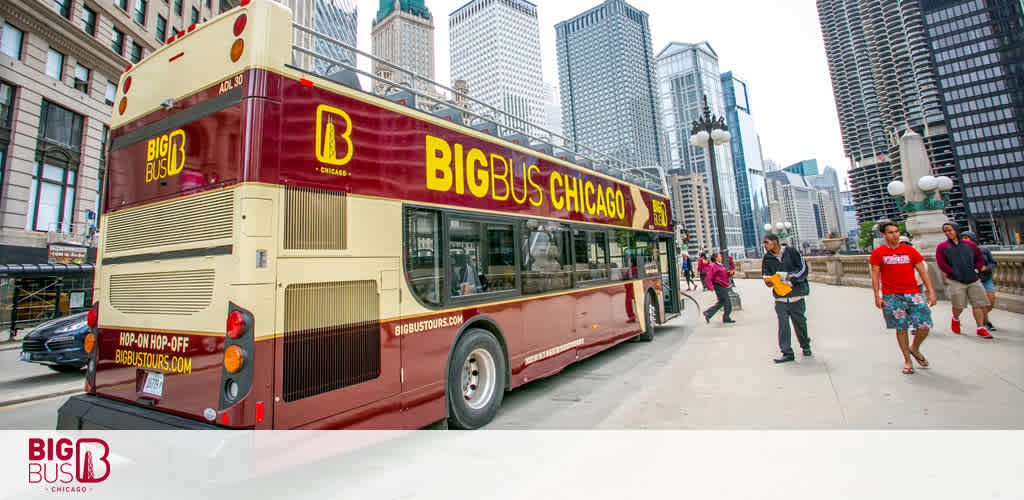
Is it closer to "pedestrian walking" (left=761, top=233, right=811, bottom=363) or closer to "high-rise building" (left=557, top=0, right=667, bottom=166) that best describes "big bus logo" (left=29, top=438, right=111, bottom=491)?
"pedestrian walking" (left=761, top=233, right=811, bottom=363)

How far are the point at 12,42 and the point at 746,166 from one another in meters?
198

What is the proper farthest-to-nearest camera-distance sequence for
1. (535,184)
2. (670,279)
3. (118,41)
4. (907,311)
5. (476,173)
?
(118,41), (670,279), (535,184), (907,311), (476,173)

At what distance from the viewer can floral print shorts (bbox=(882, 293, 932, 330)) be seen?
5133mm

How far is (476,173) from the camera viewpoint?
4809 mm

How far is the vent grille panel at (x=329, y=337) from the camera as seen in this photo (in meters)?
2.94

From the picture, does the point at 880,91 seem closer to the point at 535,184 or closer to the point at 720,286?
the point at 720,286

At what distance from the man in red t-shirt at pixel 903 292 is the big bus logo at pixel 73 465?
26.4ft

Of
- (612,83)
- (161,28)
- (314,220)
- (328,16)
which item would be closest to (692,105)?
(612,83)

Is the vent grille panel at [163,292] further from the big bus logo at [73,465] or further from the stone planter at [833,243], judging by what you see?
the stone planter at [833,243]

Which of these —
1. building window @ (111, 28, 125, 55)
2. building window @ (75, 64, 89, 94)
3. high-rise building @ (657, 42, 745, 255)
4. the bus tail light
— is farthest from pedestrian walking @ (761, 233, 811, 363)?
high-rise building @ (657, 42, 745, 255)

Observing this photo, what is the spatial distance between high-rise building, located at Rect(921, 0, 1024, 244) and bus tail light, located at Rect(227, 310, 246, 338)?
132287mm

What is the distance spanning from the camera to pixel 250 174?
9.39 ft

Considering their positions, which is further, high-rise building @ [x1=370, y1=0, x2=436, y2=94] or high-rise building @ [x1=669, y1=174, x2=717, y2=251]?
high-rise building @ [x1=669, y1=174, x2=717, y2=251]

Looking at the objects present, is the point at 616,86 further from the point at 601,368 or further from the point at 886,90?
the point at 601,368
